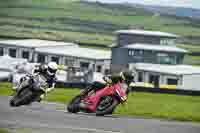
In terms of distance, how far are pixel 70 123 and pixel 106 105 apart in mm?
1313

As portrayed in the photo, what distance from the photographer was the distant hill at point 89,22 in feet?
73.8

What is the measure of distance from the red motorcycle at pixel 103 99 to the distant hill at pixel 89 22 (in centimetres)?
1060

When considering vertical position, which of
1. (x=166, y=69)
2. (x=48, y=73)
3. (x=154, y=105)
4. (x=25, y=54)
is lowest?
(x=166, y=69)

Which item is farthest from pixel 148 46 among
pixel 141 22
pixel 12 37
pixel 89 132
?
pixel 89 132

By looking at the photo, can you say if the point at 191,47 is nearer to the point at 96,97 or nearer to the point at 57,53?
the point at 57,53

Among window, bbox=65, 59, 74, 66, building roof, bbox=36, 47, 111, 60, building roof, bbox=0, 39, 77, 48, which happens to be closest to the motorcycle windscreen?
window, bbox=65, 59, 74, 66

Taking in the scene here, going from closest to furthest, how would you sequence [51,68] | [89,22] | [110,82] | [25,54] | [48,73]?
[51,68] < [48,73] < [110,82] < [25,54] < [89,22]

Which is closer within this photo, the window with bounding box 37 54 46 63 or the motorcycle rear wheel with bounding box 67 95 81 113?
the motorcycle rear wheel with bounding box 67 95 81 113

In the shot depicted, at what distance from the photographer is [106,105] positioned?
35.3 ft

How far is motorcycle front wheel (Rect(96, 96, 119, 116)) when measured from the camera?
10.6 m

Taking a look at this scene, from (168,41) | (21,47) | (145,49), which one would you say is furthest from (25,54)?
(168,41)

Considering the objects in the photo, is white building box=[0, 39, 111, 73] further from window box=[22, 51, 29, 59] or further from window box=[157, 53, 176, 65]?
window box=[157, 53, 176, 65]

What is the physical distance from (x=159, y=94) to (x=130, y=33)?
7.29 m

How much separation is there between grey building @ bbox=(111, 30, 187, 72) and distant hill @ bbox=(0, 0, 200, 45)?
0.55 meters
